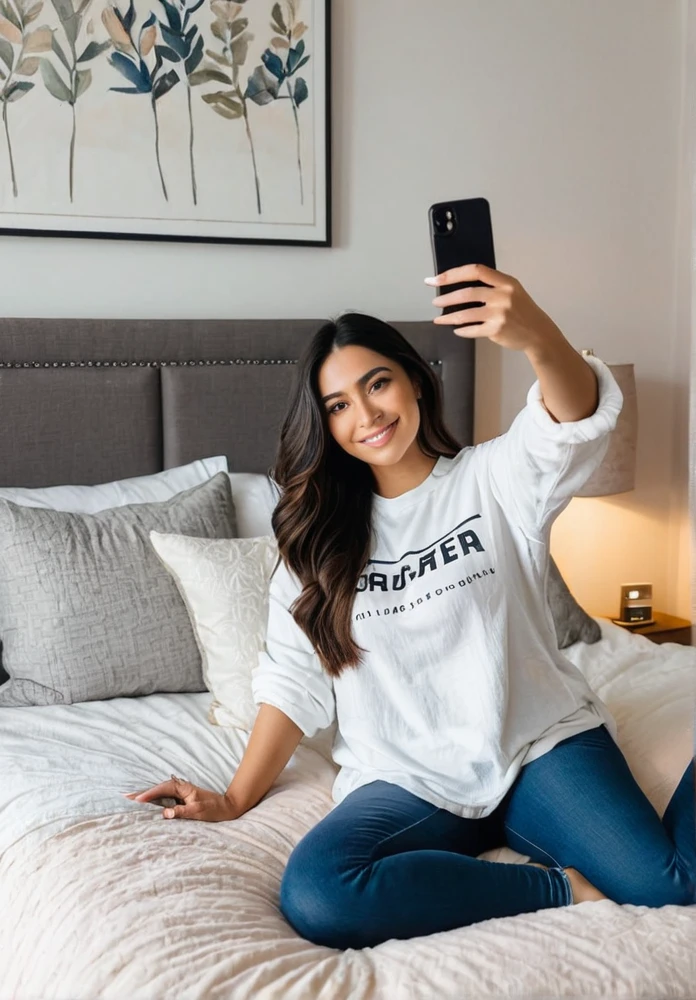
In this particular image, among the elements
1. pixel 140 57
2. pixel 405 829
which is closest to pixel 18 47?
pixel 140 57

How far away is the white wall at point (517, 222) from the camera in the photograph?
2596 mm

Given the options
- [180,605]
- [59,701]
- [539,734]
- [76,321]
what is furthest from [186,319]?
[539,734]

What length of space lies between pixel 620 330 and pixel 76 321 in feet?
5.62

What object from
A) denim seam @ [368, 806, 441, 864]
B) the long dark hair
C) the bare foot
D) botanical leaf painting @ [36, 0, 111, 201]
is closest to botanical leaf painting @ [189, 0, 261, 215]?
botanical leaf painting @ [36, 0, 111, 201]

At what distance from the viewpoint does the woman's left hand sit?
1.25 meters

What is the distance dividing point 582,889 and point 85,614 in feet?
3.57

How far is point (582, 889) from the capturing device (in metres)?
1.33

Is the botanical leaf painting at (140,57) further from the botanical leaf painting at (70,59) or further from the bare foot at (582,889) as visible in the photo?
the bare foot at (582,889)

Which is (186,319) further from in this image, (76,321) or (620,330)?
(620,330)

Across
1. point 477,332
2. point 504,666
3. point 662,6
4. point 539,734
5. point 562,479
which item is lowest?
point 539,734

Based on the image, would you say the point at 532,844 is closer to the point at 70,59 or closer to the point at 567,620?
the point at 567,620

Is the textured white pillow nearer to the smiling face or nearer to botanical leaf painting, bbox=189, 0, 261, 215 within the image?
the smiling face

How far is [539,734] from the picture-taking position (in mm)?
1522

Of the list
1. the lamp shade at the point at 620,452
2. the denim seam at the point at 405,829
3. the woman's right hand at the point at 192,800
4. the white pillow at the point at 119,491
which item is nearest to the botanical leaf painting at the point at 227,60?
the white pillow at the point at 119,491
